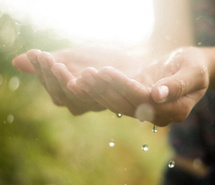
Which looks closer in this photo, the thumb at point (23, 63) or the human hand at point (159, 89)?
the human hand at point (159, 89)

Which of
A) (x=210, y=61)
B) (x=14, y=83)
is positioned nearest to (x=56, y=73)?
(x=210, y=61)

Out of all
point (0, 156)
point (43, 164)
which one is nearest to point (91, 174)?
point (43, 164)

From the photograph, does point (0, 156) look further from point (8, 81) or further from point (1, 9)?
point (1, 9)

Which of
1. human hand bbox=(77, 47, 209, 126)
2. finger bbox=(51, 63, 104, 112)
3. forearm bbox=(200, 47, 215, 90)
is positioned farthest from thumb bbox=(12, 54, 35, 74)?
forearm bbox=(200, 47, 215, 90)

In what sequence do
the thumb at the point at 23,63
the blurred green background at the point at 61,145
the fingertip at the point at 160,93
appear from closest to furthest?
the fingertip at the point at 160,93, the thumb at the point at 23,63, the blurred green background at the point at 61,145

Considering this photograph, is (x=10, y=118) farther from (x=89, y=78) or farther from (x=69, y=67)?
(x=89, y=78)

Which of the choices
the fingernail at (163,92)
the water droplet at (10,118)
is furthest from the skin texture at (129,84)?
the water droplet at (10,118)

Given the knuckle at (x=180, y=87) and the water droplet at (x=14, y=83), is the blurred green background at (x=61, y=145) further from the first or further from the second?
the knuckle at (x=180, y=87)

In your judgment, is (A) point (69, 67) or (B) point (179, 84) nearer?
(B) point (179, 84)
